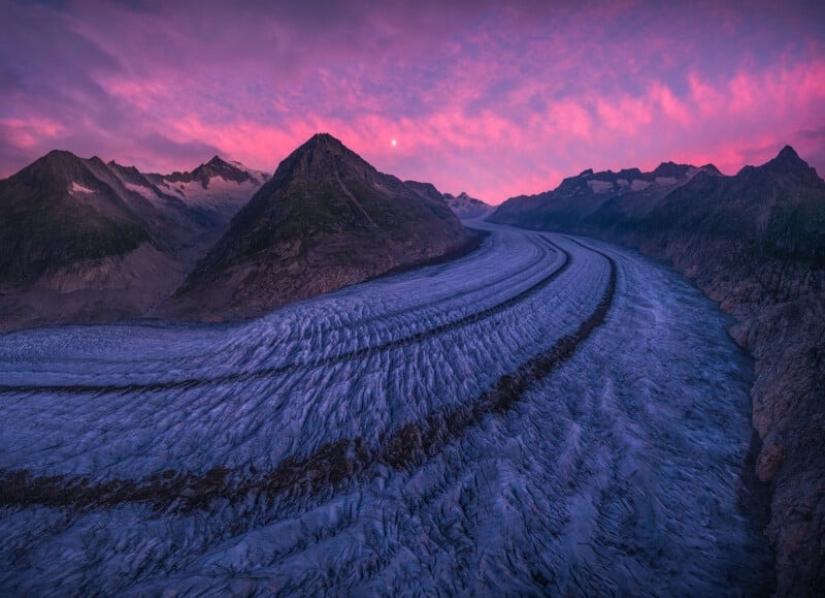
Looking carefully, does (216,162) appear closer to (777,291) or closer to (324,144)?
(324,144)

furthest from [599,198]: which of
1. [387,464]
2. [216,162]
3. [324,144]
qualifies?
[216,162]

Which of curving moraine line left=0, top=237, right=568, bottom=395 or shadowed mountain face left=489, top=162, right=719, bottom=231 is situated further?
shadowed mountain face left=489, top=162, right=719, bottom=231

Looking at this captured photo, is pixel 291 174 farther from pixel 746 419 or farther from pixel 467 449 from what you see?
pixel 746 419

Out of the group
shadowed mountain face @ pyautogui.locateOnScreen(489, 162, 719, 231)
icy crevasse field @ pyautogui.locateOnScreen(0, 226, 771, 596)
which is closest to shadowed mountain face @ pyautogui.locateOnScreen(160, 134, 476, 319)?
icy crevasse field @ pyautogui.locateOnScreen(0, 226, 771, 596)

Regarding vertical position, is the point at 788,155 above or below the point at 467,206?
below

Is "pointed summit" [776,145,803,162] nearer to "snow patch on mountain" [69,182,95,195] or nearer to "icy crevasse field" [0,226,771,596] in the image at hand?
"icy crevasse field" [0,226,771,596]

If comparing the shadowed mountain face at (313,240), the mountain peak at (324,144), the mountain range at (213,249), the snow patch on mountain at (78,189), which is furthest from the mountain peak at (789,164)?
the snow patch on mountain at (78,189)
